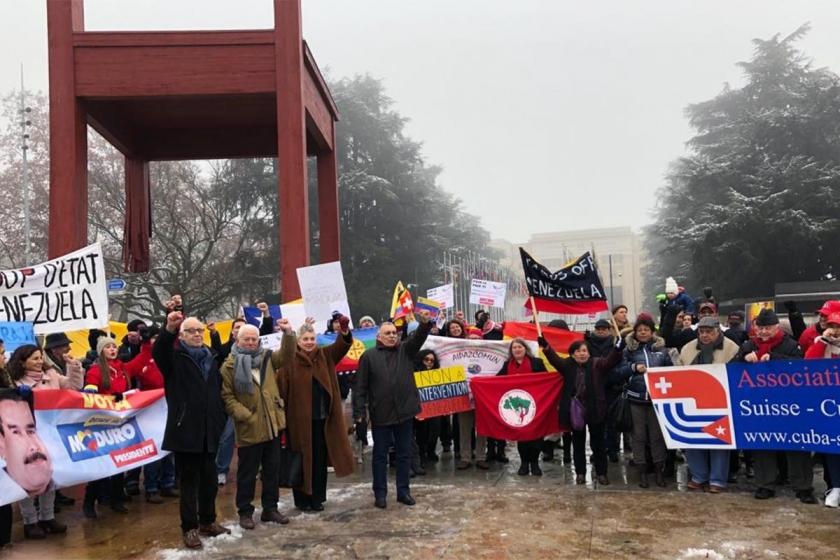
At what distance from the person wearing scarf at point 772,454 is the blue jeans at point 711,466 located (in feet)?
1.10

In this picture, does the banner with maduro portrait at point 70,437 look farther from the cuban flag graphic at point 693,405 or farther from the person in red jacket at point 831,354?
the person in red jacket at point 831,354

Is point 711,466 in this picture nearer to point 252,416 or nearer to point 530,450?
point 530,450

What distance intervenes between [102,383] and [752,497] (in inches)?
263

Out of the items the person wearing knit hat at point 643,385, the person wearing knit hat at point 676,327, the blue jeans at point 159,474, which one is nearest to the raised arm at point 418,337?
the person wearing knit hat at point 643,385

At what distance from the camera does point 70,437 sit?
657 cm

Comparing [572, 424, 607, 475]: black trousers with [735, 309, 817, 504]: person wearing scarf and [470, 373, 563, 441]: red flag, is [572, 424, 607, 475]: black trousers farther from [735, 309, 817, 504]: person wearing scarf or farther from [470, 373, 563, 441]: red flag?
[735, 309, 817, 504]: person wearing scarf

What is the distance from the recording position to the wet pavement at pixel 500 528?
552 centimetres

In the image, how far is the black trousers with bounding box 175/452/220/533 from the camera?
19.2 feet

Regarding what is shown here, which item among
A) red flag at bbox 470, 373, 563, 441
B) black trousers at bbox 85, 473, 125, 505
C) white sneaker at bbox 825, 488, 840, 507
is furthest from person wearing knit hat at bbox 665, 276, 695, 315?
black trousers at bbox 85, 473, 125, 505

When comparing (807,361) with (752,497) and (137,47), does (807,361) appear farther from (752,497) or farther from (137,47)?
(137,47)

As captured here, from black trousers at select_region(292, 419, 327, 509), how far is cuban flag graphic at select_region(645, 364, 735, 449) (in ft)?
11.6

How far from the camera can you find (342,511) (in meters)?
6.82

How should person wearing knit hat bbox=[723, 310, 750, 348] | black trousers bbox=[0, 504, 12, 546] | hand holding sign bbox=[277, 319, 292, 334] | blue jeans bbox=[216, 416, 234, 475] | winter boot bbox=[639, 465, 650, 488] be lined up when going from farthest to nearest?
1. person wearing knit hat bbox=[723, 310, 750, 348]
2. blue jeans bbox=[216, 416, 234, 475]
3. winter boot bbox=[639, 465, 650, 488]
4. hand holding sign bbox=[277, 319, 292, 334]
5. black trousers bbox=[0, 504, 12, 546]

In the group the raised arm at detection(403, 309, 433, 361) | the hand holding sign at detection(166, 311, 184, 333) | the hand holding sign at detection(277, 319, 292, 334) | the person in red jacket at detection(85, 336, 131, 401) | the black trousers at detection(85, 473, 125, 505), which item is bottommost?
the black trousers at detection(85, 473, 125, 505)
